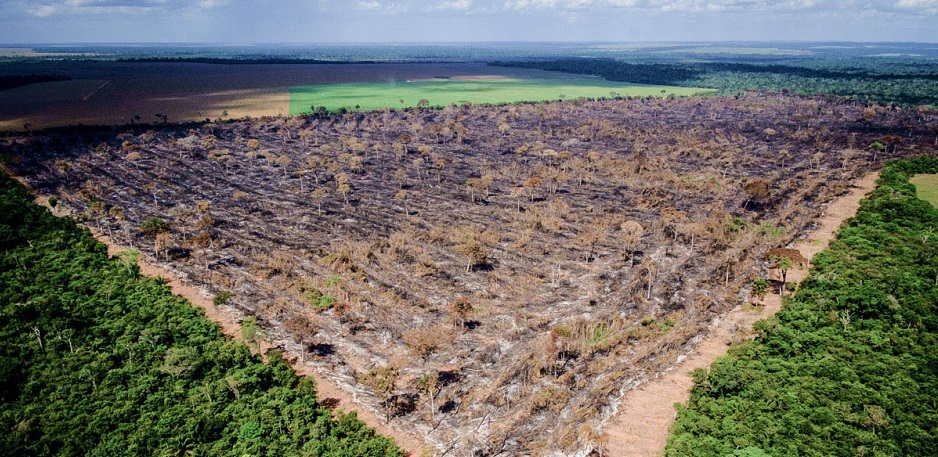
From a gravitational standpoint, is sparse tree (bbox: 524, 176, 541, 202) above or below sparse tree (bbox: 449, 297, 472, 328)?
above

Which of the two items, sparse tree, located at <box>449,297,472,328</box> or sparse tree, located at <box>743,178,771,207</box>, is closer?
sparse tree, located at <box>449,297,472,328</box>

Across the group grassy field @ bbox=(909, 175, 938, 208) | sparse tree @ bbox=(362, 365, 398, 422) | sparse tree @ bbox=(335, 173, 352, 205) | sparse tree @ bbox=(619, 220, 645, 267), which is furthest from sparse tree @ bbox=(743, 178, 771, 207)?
sparse tree @ bbox=(362, 365, 398, 422)

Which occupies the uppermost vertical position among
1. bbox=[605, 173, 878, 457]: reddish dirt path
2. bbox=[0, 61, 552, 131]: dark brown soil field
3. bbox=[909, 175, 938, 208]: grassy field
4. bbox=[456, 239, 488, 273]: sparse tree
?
bbox=[0, 61, 552, 131]: dark brown soil field

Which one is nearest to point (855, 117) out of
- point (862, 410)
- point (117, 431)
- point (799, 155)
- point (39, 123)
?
point (799, 155)

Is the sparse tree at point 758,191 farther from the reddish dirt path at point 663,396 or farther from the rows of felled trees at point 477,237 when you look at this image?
the reddish dirt path at point 663,396

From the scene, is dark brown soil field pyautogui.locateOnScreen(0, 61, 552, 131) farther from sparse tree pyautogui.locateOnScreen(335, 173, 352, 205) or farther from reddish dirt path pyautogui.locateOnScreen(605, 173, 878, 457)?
reddish dirt path pyautogui.locateOnScreen(605, 173, 878, 457)

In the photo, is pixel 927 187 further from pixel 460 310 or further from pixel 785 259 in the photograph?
pixel 460 310

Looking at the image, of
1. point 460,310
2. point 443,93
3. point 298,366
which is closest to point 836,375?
point 460,310
